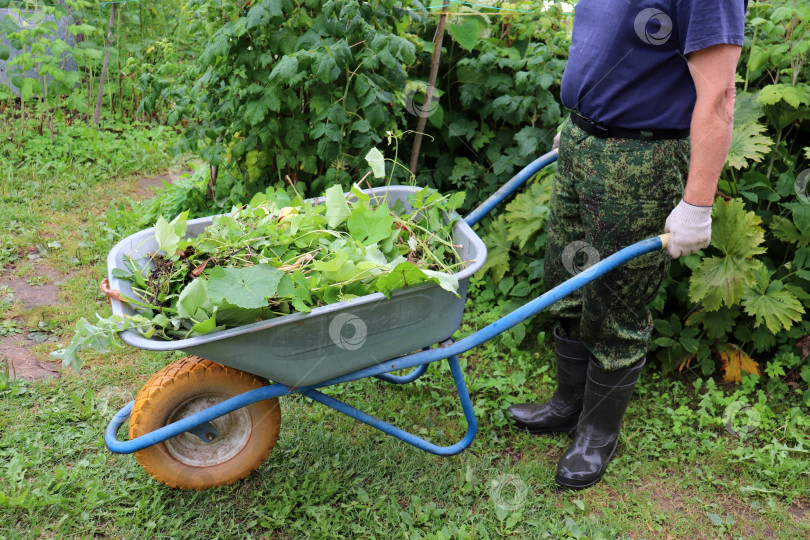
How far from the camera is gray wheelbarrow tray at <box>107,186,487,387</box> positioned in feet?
5.52

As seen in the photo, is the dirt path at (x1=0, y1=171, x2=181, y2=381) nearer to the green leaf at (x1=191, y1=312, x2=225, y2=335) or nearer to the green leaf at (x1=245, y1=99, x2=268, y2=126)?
the green leaf at (x1=245, y1=99, x2=268, y2=126)

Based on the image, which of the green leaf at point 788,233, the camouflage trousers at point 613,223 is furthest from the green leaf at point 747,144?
the camouflage trousers at point 613,223

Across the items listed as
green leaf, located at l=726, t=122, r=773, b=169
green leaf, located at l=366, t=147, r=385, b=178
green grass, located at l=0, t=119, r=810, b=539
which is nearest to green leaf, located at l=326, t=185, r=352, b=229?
green leaf, located at l=366, t=147, r=385, b=178

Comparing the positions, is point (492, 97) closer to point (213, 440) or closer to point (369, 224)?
point (369, 224)

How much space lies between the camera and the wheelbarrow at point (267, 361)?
5.68 feet

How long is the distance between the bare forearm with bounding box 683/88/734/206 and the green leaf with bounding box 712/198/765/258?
99cm

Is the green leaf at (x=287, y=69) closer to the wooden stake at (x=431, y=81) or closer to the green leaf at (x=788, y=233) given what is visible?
the wooden stake at (x=431, y=81)

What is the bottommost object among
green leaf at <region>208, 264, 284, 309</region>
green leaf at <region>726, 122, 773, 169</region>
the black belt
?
green leaf at <region>208, 264, 284, 309</region>

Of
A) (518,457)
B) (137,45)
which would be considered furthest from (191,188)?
(137,45)

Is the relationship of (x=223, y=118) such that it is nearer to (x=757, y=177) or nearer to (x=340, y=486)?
(x=340, y=486)

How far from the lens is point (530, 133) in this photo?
3.34m

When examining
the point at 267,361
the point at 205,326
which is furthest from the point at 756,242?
the point at 205,326

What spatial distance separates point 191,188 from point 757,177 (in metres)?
2.89

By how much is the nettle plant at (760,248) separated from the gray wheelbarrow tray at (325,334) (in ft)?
4.11
